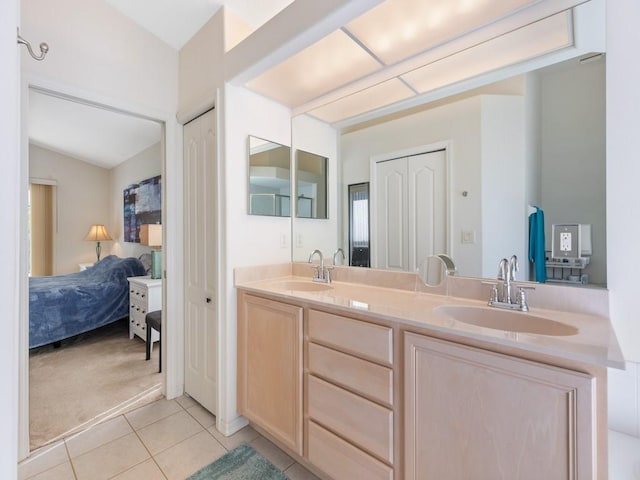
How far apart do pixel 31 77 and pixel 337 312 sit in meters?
2.08

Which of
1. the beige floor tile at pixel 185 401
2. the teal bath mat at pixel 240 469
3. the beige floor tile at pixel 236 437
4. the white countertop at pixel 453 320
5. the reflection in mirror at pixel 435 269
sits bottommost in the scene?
the beige floor tile at pixel 185 401

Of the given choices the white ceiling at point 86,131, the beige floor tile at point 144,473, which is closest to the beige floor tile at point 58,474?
the beige floor tile at point 144,473

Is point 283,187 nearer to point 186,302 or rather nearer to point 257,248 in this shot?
point 257,248

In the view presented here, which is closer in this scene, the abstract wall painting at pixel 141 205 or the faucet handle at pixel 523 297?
the faucet handle at pixel 523 297

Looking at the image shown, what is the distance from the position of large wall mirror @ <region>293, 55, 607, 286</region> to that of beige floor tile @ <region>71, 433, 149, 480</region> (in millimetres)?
2035

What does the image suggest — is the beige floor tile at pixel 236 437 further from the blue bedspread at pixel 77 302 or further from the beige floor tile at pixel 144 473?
the blue bedspread at pixel 77 302

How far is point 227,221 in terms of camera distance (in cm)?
177

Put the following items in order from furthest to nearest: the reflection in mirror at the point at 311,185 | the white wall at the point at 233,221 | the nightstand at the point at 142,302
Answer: the nightstand at the point at 142,302, the reflection in mirror at the point at 311,185, the white wall at the point at 233,221

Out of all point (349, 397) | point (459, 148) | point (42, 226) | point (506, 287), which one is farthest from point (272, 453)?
point (42, 226)

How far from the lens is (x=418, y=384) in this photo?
1.02 m

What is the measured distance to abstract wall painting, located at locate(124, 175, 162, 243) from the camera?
159 inches

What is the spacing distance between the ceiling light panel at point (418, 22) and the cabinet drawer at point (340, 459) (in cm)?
197

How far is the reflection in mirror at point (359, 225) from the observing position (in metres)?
1.91

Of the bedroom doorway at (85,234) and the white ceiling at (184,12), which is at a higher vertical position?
the white ceiling at (184,12)
